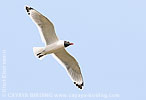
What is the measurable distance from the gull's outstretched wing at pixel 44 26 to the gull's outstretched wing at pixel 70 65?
0.52 metres

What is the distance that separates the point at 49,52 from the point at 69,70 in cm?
91

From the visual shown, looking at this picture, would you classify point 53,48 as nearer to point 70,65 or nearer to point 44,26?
point 44,26

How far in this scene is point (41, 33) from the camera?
1347 centimetres

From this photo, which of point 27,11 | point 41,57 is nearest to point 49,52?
point 41,57

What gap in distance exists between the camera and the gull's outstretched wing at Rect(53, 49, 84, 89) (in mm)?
13898

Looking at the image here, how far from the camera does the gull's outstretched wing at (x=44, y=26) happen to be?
13156 millimetres

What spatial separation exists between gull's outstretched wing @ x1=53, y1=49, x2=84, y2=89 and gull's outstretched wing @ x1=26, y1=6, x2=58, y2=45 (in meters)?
0.52

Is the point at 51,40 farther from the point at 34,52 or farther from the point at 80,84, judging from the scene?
the point at 80,84

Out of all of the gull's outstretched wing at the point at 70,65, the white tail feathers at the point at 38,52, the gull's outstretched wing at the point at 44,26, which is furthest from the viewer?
the gull's outstretched wing at the point at 70,65

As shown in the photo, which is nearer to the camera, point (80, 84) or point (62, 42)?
point (62, 42)

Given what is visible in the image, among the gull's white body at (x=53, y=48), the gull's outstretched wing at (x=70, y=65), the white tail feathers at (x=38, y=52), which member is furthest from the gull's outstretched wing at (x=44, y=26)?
the gull's outstretched wing at (x=70, y=65)

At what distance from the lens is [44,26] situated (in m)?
13.3

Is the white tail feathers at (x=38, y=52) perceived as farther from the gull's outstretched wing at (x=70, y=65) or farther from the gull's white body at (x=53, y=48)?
the gull's outstretched wing at (x=70, y=65)

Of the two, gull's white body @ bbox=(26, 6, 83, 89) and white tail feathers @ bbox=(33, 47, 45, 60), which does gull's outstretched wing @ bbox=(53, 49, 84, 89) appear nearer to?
gull's white body @ bbox=(26, 6, 83, 89)
